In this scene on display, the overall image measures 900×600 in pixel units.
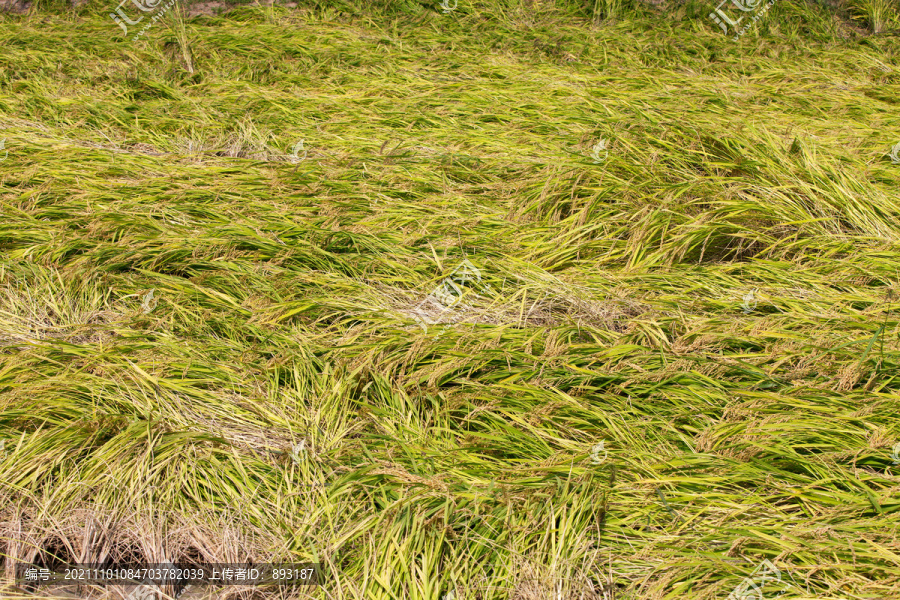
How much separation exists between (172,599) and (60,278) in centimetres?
158

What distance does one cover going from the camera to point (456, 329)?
8.64 ft

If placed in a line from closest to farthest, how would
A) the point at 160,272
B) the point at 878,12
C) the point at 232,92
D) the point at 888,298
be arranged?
the point at 888,298 < the point at 160,272 < the point at 232,92 < the point at 878,12

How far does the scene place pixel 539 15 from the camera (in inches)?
233

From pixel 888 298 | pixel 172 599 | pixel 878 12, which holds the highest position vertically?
pixel 878 12

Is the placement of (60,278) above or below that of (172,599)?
above

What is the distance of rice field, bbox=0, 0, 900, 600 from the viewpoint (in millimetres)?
1935

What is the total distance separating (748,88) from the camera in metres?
4.67

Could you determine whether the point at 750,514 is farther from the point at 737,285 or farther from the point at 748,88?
the point at 748,88

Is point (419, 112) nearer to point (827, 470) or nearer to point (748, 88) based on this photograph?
point (748, 88)

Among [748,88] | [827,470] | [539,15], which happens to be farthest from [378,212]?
[539,15]

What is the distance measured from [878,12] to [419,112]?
4229mm

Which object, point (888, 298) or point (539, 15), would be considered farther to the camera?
point (539, 15)

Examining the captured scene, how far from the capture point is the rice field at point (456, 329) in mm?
1935

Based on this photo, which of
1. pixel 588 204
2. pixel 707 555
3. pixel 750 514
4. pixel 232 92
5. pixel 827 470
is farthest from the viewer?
pixel 232 92
